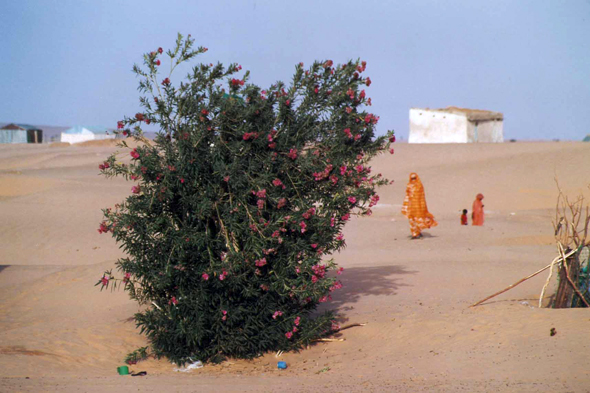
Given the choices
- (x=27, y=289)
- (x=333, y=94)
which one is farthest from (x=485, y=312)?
(x=27, y=289)

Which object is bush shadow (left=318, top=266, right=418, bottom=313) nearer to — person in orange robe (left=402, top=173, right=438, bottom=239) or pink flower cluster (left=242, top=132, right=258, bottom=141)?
pink flower cluster (left=242, top=132, right=258, bottom=141)

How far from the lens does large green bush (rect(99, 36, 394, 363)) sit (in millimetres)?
7062

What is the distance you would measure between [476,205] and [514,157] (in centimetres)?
1918

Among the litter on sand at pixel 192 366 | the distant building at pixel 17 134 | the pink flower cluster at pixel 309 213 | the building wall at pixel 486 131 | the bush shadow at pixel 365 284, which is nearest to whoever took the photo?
the pink flower cluster at pixel 309 213

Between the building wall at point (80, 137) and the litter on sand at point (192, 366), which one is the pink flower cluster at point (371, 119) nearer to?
the litter on sand at point (192, 366)

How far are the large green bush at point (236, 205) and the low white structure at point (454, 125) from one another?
32643mm

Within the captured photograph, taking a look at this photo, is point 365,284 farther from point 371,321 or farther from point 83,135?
point 83,135

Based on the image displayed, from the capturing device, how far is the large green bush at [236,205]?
23.2 feet

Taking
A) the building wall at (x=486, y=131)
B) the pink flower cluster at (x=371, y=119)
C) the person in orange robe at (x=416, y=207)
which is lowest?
the person in orange robe at (x=416, y=207)

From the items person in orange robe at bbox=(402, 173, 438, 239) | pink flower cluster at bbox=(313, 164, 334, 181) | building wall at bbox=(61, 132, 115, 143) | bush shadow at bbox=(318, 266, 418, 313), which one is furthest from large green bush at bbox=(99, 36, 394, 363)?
building wall at bbox=(61, 132, 115, 143)

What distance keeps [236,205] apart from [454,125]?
34587 millimetres

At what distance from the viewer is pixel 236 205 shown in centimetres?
705

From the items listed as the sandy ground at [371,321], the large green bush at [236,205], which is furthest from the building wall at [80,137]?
the large green bush at [236,205]

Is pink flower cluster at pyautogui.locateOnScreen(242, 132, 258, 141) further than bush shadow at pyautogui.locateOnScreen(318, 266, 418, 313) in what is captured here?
No
